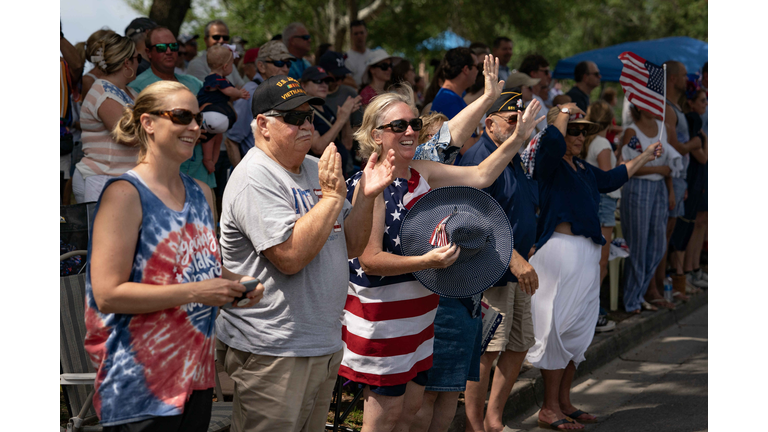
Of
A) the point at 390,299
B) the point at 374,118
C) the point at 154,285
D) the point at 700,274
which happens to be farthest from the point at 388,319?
the point at 700,274

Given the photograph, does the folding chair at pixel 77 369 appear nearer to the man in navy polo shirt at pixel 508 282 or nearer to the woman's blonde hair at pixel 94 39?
the man in navy polo shirt at pixel 508 282

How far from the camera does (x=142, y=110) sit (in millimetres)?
2600

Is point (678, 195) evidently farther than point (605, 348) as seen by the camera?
Yes

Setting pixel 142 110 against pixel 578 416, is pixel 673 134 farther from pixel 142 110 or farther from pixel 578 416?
pixel 142 110

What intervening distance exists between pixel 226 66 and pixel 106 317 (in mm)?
4397

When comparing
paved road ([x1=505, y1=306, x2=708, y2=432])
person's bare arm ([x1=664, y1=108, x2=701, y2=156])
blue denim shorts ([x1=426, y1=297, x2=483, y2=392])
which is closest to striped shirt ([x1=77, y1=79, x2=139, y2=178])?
blue denim shorts ([x1=426, y1=297, x2=483, y2=392])

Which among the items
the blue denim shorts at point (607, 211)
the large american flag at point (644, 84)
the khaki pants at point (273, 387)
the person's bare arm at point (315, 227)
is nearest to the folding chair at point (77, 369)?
the khaki pants at point (273, 387)

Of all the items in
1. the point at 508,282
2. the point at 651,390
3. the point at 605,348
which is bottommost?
the point at 651,390

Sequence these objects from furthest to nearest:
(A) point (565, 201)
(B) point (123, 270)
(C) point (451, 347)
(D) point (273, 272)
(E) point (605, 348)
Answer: (E) point (605, 348), (A) point (565, 201), (C) point (451, 347), (D) point (273, 272), (B) point (123, 270)

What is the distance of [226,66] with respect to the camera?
651cm

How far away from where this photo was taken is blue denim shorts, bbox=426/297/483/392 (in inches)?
152

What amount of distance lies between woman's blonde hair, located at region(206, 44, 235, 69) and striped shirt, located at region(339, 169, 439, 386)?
3367 millimetres

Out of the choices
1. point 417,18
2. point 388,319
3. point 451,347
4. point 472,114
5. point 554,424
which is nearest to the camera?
point 388,319

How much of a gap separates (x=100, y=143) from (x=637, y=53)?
1192cm
